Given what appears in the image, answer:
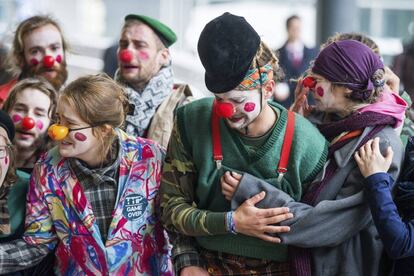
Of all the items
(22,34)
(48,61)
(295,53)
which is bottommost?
(295,53)

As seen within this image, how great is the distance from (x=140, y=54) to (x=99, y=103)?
882 millimetres

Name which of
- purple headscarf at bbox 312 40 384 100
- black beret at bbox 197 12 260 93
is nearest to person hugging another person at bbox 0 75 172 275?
black beret at bbox 197 12 260 93

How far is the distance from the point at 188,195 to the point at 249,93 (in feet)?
1.52

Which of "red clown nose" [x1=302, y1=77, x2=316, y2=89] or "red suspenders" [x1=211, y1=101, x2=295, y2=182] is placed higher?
"red clown nose" [x1=302, y1=77, x2=316, y2=89]

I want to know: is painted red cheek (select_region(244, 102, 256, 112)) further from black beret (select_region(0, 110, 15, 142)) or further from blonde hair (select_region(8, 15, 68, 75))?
blonde hair (select_region(8, 15, 68, 75))

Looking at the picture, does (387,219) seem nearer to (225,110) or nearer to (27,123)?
(225,110)

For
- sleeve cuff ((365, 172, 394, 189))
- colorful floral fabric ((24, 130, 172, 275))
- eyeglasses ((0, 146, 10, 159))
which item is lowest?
colorful floral fabric ((24, 130, 172, 275))

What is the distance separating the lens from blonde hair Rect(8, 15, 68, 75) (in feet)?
13.0

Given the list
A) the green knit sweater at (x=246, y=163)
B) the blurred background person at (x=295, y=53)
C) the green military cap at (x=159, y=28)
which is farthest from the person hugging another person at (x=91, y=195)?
the blurred background person at (x=295, y=53)

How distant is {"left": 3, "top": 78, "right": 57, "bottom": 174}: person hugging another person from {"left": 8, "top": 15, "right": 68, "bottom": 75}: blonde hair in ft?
2.18

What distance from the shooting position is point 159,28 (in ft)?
12.0

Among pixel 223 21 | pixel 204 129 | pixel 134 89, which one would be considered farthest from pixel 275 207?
pixel 134 89

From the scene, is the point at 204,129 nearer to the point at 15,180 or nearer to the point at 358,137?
the point at 358,137

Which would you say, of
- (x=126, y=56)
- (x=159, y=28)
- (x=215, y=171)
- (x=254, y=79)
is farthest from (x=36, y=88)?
(x=254, y=79)
